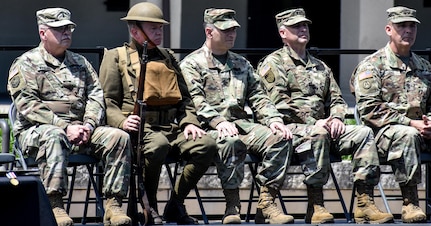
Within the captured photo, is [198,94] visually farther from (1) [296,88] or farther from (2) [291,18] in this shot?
(2) [291,18]

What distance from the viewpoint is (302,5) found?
18219mm

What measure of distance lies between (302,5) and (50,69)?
322 inches

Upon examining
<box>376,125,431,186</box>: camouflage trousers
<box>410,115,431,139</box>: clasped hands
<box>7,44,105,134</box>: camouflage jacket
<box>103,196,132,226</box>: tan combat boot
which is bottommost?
<box>103,196,132,226</box>: tan combat boot

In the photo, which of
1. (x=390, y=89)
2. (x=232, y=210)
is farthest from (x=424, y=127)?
(x=232, y=210)

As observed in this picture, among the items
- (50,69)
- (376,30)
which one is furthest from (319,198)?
(376,30)

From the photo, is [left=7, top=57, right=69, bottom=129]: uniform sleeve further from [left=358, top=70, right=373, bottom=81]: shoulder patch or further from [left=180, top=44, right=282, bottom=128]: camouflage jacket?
[left=358, top=70, right=373, bottom=81]: shoulder patch

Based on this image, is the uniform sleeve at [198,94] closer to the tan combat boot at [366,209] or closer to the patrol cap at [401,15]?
the tan combat boot at [366,209]

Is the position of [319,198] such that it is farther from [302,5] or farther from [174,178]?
[302,5]

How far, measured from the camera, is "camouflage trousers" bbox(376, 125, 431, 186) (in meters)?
10.9

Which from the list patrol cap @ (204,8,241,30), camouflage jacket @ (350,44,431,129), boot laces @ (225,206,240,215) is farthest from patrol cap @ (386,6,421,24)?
boot laces @ (225,206,240,215)

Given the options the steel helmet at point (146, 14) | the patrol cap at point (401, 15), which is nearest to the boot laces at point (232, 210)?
the steel helmet at point (146, 14)

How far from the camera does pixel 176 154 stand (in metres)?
10.5

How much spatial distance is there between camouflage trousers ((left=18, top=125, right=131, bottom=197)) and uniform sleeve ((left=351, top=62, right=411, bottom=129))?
81.2 inches

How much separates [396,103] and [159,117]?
196 cm
